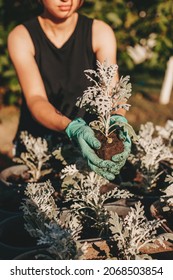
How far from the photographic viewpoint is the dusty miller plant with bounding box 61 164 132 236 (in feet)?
5.99

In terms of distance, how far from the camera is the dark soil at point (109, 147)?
1.79 meters

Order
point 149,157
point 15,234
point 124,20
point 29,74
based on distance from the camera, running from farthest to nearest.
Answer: point 124,20
point 29,74
point 149,157
point 15,234

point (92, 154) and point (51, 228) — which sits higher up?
point (92, 154)

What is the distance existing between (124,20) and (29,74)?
3207 mm

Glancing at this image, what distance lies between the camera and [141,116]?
6.70m

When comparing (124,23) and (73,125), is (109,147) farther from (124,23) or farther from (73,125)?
(124,23)

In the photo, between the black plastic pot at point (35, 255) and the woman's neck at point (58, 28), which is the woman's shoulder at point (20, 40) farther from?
the black plastic pot at point (35, 255)

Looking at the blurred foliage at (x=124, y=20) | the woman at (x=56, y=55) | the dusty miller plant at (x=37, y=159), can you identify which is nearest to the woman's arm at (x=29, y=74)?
the woman at (x=56, y=55)

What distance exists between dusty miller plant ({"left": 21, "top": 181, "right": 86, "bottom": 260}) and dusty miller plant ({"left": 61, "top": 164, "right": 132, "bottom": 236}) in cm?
10

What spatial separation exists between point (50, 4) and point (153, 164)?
1165 mm

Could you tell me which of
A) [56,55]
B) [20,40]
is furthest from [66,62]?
[20,40]

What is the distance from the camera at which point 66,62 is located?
9.74 ft

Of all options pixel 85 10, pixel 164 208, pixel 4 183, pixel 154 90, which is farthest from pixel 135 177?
pixel 154 90

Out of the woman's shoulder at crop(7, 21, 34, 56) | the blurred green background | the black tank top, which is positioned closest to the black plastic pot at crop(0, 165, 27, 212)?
the black tank top
